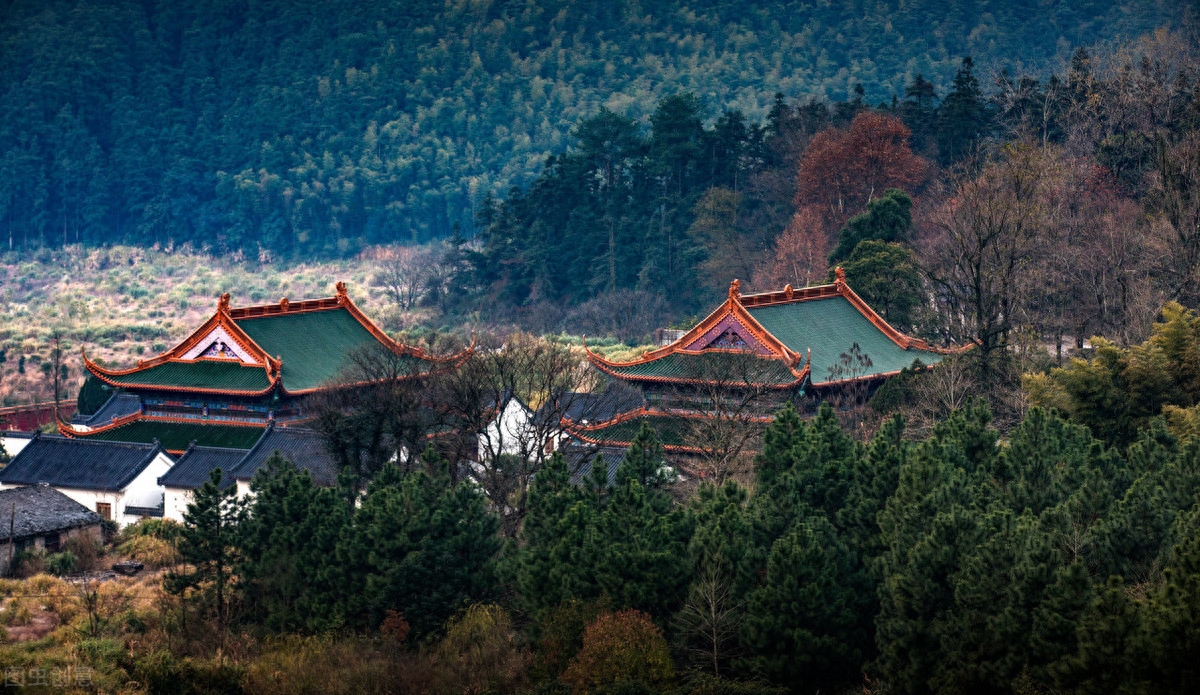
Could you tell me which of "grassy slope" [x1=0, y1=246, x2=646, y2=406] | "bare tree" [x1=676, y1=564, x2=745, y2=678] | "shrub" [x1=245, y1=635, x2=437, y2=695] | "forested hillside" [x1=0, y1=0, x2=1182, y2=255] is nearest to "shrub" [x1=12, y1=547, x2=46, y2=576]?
"shrub" [x1=245, y1=635, x2=437, y2=695]

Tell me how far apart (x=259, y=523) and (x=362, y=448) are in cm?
806

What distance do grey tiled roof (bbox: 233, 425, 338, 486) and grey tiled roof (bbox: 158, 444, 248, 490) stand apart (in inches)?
16.4

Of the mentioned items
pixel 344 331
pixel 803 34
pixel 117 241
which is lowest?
pixel 344 331

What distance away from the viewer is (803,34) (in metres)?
158

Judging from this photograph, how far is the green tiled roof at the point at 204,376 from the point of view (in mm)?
45344

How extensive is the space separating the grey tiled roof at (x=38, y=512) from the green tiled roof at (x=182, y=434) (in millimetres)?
3466

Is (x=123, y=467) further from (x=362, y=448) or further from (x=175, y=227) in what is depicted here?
(x=175, y=227)

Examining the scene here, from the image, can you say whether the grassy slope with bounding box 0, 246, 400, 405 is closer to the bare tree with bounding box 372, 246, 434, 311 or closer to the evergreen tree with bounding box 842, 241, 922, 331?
the bare tree with bounding box 372, 246, 434, 311

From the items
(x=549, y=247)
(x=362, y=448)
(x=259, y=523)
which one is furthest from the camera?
(x=549, y=247)

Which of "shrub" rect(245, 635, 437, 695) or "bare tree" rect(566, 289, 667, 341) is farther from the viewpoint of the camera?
"bare tree" rect(566, 289, 667, 341)

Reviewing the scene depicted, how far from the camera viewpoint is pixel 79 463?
4406cm

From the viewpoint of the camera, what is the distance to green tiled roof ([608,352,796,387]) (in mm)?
40469

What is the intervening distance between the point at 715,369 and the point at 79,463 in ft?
58.2

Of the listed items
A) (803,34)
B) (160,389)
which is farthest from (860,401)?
(803,34)
